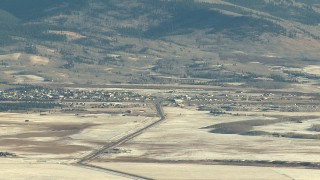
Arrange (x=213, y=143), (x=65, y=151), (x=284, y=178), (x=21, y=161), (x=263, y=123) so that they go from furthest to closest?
(x=263, y=123) < (x=213, y=143) < (x=65, y=151) < (x=21, y=161) < (x=284, y=178)

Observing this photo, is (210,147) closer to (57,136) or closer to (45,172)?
(57,136)

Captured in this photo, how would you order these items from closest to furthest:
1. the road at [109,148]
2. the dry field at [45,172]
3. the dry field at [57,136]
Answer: the dry field at [45,172] → the road at [109,148] → the dry field at [57,136]

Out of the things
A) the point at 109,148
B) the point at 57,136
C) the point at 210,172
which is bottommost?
the point at 210,172

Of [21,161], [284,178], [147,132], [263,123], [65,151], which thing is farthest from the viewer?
[263,123]

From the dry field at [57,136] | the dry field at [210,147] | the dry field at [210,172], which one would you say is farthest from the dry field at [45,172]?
the dry field at [210,147]

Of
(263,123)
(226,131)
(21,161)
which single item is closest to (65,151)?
(21,161)

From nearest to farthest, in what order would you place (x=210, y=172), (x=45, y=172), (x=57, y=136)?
1. (x=45, y=172)
2. (x=210, y=172)
3. (x=57, y=136)

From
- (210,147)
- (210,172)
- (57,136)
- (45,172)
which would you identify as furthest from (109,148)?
(210,172)

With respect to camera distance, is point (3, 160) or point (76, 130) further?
point (76, 130)

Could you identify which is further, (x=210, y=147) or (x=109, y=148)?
(x=210, y=147)

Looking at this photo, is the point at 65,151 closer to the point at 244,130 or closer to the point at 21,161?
the point at 21,161

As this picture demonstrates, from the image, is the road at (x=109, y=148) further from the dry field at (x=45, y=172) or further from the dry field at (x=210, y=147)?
the dry field at (x=45, y=172)
